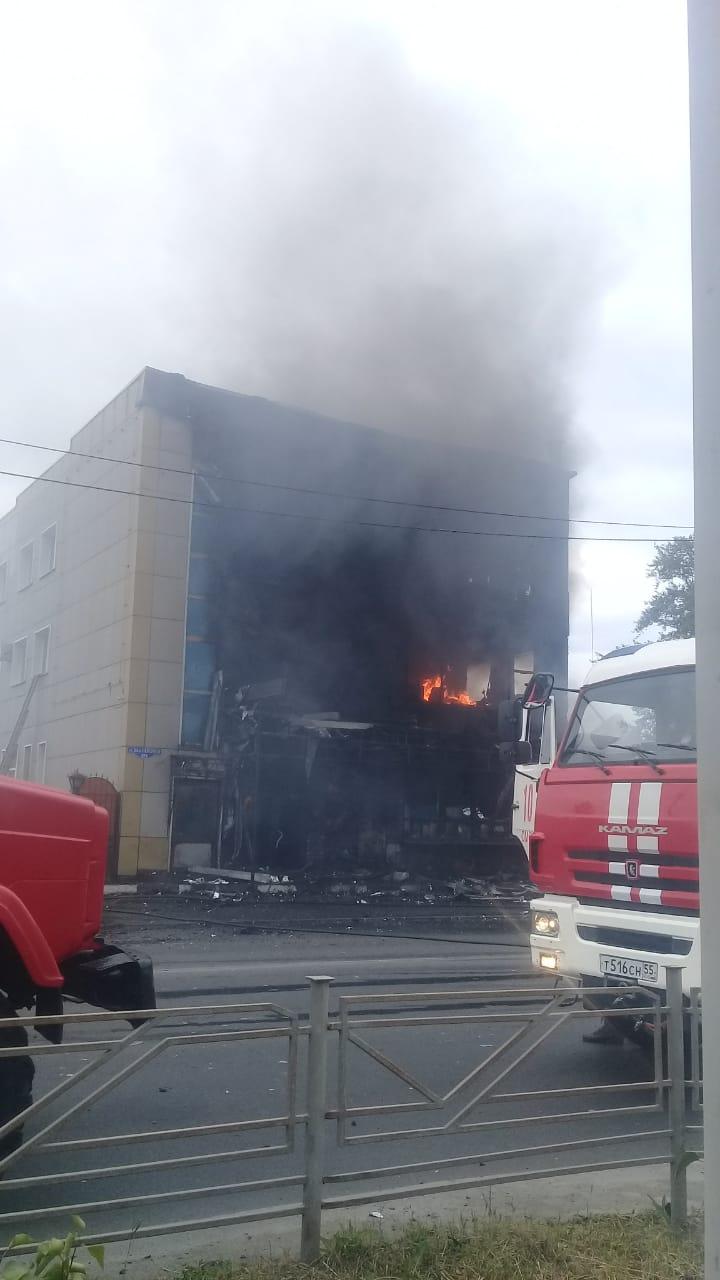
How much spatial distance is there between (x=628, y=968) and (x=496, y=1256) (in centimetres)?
267

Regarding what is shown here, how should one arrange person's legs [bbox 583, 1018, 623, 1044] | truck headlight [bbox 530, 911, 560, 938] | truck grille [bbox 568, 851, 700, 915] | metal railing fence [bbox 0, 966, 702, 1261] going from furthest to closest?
person's legs [bbox 583, 1018, 623, 1044] → truck headlight [bbox 530, 911, 560, 938] → truck grille [bbox 568, 851, 700, 915] → metal railing fence [bbox 0, 966, 702, 1261]

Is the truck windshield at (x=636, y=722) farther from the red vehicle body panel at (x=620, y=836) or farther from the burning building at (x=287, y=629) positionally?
the burning building at (x=287, y=629)

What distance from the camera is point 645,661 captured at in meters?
6.54

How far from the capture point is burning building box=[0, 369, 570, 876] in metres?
19.6

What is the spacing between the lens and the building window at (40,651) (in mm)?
25078

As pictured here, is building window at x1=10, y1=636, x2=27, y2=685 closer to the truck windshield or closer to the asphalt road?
the asphalt road

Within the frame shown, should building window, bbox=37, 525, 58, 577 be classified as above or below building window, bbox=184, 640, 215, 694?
above

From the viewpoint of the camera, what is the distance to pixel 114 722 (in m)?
20.0

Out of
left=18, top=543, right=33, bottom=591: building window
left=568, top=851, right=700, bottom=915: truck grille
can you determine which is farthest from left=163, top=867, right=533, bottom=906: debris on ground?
left=18, top=543, right=33, bottom=591: building window

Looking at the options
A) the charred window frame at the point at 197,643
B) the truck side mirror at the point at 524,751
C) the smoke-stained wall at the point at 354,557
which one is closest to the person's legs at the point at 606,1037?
the truck side mirror at the point at 524,751

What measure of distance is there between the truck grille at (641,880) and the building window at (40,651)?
20.5 meters

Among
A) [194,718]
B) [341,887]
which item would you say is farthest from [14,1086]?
[194,718]

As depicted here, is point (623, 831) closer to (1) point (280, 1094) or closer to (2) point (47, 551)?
(1) point (280, 1094)

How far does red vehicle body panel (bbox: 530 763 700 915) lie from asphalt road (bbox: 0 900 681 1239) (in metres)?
0.88
